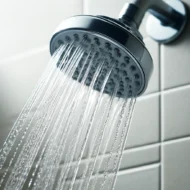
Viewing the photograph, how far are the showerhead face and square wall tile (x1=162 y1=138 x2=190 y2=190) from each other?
0.21m

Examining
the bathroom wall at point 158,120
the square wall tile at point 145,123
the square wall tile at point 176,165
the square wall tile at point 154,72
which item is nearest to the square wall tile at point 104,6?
the bathroom wall at point 158,120

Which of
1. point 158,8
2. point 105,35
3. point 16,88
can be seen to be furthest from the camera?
point 16,88

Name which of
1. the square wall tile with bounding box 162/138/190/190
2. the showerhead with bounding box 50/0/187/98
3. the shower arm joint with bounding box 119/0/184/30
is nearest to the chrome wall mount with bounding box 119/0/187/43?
the shower arm joint with bounding box 119/0/184/30

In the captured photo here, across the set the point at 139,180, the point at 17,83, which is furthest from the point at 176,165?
the point at 17,83

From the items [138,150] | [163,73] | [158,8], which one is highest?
[158,8]

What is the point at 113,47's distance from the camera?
28.5 inches

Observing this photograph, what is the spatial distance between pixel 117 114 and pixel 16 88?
1.19 feet

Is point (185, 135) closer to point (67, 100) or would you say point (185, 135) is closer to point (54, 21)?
point (67, 100)

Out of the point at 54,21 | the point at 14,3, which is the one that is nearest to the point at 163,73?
the point at 54,21

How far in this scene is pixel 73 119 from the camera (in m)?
1.00

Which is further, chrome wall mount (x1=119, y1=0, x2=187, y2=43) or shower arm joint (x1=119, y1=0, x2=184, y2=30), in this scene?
chrome wall mount (x1=119, y1=0, x2=187, y2=43)

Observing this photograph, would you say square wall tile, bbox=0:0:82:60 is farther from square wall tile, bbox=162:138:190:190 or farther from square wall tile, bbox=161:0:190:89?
square wall tile, bbox=162:138:190:190

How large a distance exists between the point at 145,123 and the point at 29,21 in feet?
1.48

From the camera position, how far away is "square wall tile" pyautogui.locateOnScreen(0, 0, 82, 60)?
121 cm
